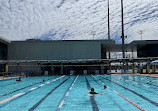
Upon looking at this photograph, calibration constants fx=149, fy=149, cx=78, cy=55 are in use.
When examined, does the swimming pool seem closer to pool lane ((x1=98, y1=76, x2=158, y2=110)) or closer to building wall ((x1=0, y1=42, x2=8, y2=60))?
pool lane ((x1=98, y1=76, x2=158, y2=110))

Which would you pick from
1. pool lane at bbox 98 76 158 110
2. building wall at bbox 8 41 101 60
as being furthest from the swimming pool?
building wall at bbox 8 41 101 60

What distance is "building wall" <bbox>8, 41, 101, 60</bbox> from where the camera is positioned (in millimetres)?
27328

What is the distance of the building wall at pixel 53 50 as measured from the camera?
27.3 meters

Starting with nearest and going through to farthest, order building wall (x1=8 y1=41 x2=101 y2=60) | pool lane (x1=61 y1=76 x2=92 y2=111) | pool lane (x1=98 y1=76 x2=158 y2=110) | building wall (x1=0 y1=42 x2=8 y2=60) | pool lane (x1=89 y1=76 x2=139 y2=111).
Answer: pool lane (x1=89 y1=76 x2=139 y2=111) → pool lane (x1=61 y1=76 x2=92 y2=111) → pool lane (x1=98 y1=76 x2=158 y2=110) → building wall (x1=0 y1=42 x2=8 y2=60) → building wall (x1=8 y1=41 x2=101 y2=60)

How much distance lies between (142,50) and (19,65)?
94.2 ft

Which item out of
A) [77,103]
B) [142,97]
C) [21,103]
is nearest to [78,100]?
[77,103]

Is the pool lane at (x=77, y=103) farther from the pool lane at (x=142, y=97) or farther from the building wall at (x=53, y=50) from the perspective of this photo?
the building wall at (x=53, y=50)

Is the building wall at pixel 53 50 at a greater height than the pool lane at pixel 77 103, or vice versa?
the building wall at pixel 53 50

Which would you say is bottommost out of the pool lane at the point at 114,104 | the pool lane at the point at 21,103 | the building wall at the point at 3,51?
the pool lane at the point at 21,103

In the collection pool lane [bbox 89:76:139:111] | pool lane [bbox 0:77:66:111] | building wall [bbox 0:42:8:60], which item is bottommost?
pool lane [bbox 0:77:66:111]

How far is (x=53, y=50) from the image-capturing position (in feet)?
90.5

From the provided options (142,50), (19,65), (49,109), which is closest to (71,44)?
(19,65)

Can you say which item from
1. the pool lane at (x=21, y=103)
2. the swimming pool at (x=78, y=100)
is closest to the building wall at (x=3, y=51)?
the swimming pool at (x=78, y=100)

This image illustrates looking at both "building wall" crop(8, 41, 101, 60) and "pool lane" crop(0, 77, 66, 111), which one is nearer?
"pool lane" crop(0, 77, 66, 111)
